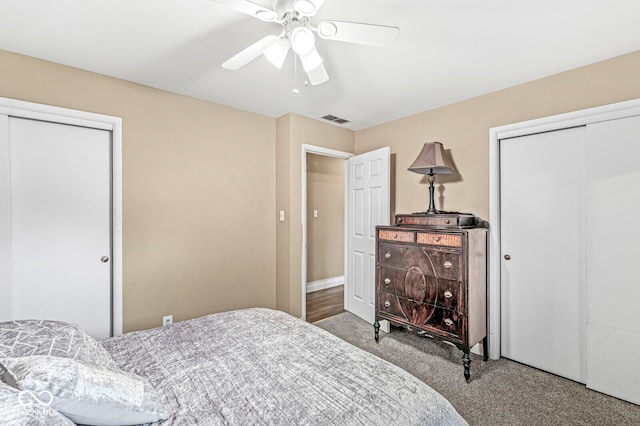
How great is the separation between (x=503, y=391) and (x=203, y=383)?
2138mm

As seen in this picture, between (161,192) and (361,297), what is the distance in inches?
96.7

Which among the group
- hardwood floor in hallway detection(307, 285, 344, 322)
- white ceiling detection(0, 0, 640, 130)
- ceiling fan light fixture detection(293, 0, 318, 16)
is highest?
white ceiling detection(0, 0, 640, 130)

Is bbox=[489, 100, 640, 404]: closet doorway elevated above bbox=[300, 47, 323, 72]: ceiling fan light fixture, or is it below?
below

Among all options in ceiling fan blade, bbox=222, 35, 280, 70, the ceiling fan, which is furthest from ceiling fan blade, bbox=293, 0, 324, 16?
ceiling fan blade, bbox=222, 35, 280, 70

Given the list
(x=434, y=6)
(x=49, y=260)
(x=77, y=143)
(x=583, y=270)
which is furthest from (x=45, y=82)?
(x=583, y=270)

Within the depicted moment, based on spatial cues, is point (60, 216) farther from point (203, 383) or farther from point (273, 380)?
point (273, 380)

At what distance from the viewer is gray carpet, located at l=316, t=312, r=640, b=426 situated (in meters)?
1.89

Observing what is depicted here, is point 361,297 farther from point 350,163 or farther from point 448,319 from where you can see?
point 350,163

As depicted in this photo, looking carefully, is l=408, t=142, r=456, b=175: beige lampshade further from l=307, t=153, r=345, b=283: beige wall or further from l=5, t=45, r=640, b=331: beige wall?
l=307, t=153, r=345, b=283: beige wall

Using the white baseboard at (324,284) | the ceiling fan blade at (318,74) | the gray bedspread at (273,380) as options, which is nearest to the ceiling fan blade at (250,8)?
the ceiling fan blade at (318,74)

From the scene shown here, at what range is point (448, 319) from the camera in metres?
2.42

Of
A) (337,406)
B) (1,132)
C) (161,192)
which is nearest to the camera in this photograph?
(337,406)

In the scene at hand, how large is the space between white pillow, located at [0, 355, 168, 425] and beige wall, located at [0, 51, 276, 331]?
1.88m

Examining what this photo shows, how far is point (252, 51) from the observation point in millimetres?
1644
